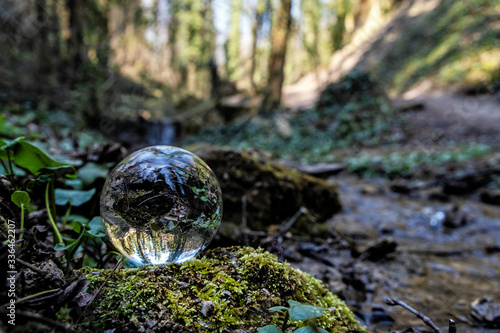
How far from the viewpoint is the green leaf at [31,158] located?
54.9 inches

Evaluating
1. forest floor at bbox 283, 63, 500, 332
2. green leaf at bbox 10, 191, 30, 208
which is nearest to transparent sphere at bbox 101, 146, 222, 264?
green leaf at bbox 10, 191, 30, 208

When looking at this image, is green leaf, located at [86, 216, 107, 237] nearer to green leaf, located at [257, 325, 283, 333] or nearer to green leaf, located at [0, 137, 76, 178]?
green leaf, located at [0, 137, 76, 178]

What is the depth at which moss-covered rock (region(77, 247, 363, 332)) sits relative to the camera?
1.09 meters

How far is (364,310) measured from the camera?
6.77 ft

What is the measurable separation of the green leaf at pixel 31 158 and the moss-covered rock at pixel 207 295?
0.52 metres

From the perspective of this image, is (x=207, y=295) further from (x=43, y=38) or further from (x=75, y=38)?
(x=43, y=38)

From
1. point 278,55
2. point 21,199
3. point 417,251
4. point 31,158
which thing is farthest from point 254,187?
point 278,55

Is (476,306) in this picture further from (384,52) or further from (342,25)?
(342,25)

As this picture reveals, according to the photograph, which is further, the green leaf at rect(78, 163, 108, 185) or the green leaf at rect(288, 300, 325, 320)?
the green leaf at rect(78, 163, 108, 185)

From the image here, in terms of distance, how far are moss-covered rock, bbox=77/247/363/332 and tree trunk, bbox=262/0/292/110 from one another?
40.2 feet

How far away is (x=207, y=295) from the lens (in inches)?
48.9

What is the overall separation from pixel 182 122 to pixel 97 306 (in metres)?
14.0

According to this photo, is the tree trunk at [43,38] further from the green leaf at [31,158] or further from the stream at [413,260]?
the stream at [413,260]

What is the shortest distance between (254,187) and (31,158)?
2.20 m
